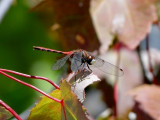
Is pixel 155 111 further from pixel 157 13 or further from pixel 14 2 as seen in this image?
pixel 14 2

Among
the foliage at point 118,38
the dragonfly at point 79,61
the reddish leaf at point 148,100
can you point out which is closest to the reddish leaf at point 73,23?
the foliage at point 118,38

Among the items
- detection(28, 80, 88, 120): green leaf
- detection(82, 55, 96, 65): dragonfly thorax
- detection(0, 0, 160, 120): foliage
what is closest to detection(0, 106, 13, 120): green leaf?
detection(28, 80, 88, 120): green leaf

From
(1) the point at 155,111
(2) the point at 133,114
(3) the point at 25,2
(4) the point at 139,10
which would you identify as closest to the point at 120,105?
(2) the point at 133,114

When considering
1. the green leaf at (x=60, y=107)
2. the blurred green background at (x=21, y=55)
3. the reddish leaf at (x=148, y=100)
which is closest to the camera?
the green leaf at (x=60, y=107)

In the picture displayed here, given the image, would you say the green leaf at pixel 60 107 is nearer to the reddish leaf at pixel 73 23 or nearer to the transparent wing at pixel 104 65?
the transparent wing at pixel 104 65

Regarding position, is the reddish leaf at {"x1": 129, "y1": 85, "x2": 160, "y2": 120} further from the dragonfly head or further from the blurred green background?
the blurred green background
